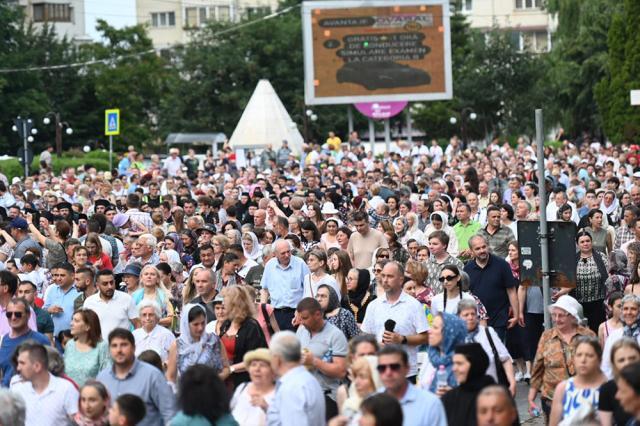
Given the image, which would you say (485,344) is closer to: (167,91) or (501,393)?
(501,393)

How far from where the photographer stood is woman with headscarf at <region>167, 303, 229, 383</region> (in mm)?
12047

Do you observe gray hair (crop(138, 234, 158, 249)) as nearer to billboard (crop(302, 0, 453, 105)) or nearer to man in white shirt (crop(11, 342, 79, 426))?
man in white shirt (crop(11, 342, 79, 426))

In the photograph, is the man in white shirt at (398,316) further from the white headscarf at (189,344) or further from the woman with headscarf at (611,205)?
the woman with headscarf at (611,205)

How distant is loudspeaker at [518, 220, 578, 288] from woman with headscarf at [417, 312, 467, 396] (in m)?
4.66

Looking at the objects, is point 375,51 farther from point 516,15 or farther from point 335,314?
point 516,15

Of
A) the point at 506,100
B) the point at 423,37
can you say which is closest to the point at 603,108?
the point at 423,37

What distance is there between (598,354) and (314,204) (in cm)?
1200

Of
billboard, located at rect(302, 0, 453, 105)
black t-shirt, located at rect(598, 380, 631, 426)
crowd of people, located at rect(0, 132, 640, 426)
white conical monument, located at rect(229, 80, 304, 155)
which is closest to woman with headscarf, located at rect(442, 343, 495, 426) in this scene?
crowd of people, located at rect(0, 132, 640, 426)

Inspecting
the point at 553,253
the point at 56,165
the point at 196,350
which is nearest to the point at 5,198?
the point at 553,253

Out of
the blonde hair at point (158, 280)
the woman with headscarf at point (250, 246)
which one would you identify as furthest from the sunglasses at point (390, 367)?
the woman with headscarf at point (250, 246)

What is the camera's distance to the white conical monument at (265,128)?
5509 cm

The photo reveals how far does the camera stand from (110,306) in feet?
47.2

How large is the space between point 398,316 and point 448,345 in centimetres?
271

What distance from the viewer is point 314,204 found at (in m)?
22.5
